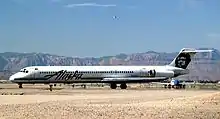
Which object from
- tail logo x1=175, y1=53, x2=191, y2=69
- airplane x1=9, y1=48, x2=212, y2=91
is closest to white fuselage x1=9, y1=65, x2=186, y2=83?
airplane x1=9, y1=48, x2=212, y2=91

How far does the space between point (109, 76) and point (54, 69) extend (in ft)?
30.6

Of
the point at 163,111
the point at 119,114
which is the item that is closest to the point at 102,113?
the point at 119,114

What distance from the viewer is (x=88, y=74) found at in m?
86.1

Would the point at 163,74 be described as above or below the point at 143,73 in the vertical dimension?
below

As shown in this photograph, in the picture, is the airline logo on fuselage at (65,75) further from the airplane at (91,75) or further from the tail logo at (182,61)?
the tail logo at (182,61)

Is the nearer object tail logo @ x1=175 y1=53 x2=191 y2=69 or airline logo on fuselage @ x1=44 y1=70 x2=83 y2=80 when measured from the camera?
airline logo on fuselage @ x1=44 y1=70 x2=83 y2=80

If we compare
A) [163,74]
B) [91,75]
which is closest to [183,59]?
[163,74]

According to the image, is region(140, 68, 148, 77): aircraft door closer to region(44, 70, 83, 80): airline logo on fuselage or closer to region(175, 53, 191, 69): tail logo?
region(175, 53, 191, 69): tail logo

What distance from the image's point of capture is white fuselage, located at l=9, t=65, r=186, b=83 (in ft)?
280

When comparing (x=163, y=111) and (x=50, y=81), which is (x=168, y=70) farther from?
(x=163, y=111)

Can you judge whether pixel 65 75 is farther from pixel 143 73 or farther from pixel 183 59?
pixel 183 59

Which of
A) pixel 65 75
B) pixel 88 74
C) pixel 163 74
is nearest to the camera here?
pixel 65 75

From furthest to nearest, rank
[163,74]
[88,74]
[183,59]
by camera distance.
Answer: [183,59]
[163,74]
[88,74]

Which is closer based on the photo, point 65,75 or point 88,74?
point 65,75
